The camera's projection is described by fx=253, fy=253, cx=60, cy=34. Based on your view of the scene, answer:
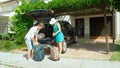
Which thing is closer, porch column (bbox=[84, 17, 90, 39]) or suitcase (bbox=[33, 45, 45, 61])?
suitcase (bbox=[33, 45, 45, 61])

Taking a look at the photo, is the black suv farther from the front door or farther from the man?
the front door

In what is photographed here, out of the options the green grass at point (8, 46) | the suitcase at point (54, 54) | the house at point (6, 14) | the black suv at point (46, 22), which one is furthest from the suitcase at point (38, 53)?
the house at point (6, 14)

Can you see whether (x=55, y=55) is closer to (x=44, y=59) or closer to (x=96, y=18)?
(x=44, y=59)

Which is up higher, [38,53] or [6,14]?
[6,14]

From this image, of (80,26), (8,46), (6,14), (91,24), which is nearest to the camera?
(8,46)

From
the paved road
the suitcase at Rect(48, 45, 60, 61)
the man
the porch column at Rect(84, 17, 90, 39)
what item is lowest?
the porch column at Rect(84, 17, 90, 39)

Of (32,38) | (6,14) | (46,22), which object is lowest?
(6,14)

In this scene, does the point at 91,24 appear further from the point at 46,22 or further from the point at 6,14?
the point at 6,14

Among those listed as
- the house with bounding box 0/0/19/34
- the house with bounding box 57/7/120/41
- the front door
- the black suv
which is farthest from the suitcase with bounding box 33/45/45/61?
the house with bounding box 0/0/19/34

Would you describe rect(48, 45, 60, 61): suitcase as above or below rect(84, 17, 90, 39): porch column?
above

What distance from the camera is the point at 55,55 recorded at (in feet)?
38.9

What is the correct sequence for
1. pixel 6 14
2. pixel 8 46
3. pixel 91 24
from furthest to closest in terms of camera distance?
1. pixel 6 14
2. pixel 91 24
3. pixel 8 46

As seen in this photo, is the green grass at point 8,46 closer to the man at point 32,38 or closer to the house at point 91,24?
the man at point 32,38

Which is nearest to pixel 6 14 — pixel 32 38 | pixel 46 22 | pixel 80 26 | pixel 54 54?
pixel 80 26
